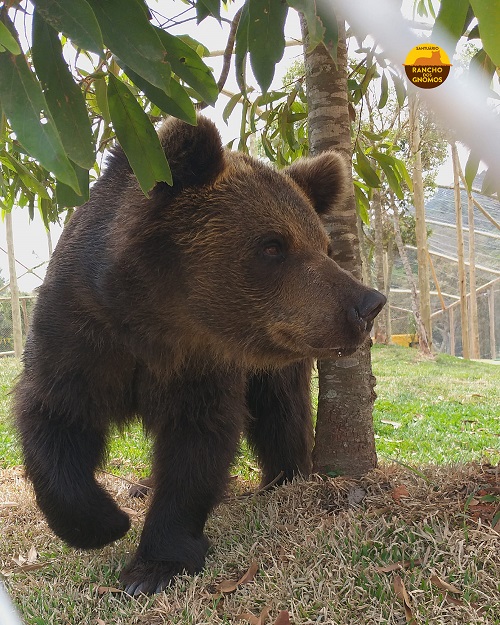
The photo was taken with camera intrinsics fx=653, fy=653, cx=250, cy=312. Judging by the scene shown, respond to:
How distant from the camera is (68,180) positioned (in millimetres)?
1149

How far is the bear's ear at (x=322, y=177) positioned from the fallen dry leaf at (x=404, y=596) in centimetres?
161

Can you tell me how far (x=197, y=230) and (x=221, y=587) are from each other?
125 cm

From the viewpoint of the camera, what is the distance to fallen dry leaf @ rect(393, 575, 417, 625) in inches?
67.1

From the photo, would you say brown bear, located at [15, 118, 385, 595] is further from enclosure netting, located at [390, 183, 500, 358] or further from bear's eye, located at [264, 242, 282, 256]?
enclosure netting, located at [390, 183, 500, 358]

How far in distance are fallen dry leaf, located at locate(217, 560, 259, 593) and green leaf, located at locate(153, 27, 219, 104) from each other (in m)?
1.47

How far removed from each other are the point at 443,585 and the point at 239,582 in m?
0.65

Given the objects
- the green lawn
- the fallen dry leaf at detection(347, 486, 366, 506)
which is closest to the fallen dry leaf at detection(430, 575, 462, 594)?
the fallen dry leaf at detection(347, 486, 366, 506)

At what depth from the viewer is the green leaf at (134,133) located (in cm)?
156

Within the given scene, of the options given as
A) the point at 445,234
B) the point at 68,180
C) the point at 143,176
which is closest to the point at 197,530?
the point at 143,176

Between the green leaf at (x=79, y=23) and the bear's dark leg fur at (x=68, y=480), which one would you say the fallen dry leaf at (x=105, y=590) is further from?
the green leaf at (x=79, y=23)

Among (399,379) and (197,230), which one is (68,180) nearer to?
(197,230)

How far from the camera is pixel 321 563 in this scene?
81.4 inches

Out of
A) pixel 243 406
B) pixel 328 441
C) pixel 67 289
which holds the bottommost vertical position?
pixel 328 441

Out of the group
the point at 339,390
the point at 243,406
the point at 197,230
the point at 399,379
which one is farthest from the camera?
the point at 399,379
